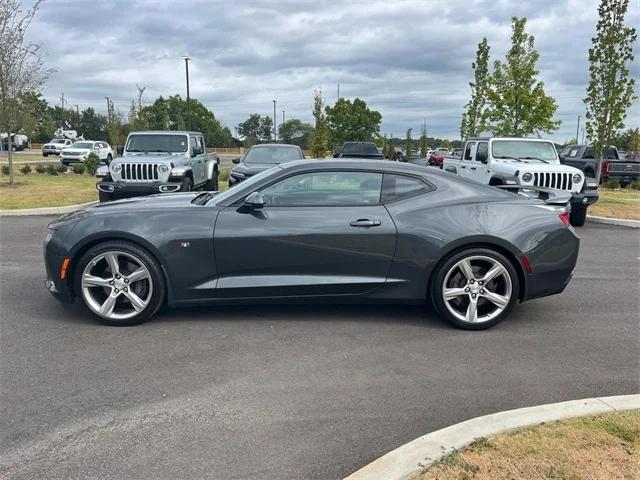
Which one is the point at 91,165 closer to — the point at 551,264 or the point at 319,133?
the point at 319,133

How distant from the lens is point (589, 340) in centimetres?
479

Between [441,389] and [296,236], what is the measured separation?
1807mm

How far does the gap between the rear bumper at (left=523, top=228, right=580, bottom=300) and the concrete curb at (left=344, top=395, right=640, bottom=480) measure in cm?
158

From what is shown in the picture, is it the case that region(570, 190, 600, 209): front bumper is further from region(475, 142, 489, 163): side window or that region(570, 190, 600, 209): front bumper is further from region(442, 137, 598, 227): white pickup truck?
region(475, 142, 489, 163): side window

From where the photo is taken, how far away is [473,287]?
4.91 m

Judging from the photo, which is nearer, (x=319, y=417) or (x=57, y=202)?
(x=319, y=417)

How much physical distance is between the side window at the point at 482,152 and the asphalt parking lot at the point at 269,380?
7.20 meters

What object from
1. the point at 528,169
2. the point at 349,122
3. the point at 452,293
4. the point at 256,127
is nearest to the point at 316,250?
the point at 452,293

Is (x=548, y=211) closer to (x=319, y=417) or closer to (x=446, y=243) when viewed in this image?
(x=446, y=243)

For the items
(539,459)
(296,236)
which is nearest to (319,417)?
(539,459)

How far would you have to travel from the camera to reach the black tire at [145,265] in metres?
4.78

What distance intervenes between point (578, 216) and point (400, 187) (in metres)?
8.21

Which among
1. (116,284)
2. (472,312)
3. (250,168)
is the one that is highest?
(250,168)

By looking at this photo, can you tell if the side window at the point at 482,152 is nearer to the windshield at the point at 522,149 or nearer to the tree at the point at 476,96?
the windshield at the point at 522,149
